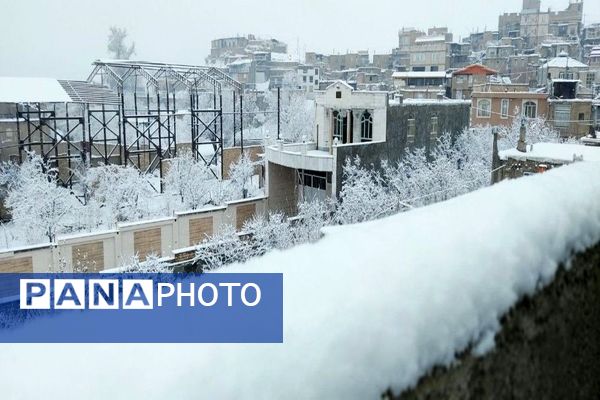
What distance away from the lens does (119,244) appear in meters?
17.1

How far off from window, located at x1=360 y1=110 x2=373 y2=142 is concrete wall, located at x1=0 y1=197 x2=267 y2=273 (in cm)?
722

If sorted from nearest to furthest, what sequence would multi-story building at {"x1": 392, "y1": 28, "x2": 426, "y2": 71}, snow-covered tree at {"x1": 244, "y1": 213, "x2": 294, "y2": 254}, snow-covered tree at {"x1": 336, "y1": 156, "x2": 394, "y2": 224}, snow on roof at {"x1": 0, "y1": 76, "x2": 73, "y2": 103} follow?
snow-covered tree at {"x1": 244, "y1": 213, "x2": 294, "y2": 254} → snow-covered tree at {"x1": 336, "y1": 156, "x2": 394, "y2": 224} → snow on roof at {"x1": 0, "y1": 76, "x2": 73, "y2": 103} → multi-story building at {"x1": 392, "y1": 28, "x2": 426, "y2": 71}

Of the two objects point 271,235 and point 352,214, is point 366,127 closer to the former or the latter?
point 352,214

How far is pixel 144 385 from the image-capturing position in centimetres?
112

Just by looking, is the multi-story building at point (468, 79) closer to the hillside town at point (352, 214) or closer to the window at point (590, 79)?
the hillside town at point (352, 214)

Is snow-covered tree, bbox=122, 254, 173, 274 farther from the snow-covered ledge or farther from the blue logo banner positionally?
the blue logo banner

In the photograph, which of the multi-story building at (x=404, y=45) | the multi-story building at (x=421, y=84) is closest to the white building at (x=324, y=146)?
the multi-story building at (x=421, y=84)

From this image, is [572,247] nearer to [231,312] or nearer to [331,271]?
[331,271]

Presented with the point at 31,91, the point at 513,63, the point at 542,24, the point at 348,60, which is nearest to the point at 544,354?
the point at 31,91

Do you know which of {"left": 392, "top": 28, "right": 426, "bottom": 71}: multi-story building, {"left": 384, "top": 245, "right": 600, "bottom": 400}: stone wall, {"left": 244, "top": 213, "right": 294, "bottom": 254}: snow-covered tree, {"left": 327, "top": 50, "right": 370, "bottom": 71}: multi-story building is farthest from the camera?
{"left": 327, "top": 50, "right": 370, "bottom": 71}: multi-story building

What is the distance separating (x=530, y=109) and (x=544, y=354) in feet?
126

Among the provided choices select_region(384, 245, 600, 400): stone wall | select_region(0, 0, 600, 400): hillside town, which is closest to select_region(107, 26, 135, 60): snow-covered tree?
select_region(0, 0, 600, 400): hillside town

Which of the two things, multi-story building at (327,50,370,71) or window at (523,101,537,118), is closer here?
window at (523,101,537,118)

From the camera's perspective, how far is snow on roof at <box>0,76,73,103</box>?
22.8 metres
